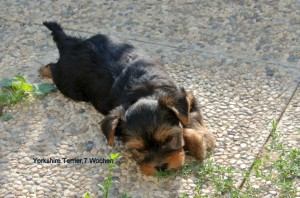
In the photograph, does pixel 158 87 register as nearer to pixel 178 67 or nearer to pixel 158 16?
pixel 178 67

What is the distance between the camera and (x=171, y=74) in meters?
6.58

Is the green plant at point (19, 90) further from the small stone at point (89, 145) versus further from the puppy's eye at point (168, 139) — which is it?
the puppy's eye at point (168, 139)

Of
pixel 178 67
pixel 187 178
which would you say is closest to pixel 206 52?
pixel 178 67

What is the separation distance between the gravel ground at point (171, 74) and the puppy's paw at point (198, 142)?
0.13m

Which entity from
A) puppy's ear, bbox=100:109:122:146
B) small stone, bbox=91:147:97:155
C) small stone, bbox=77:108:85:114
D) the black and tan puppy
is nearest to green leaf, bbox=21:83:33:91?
the black and tan puppy

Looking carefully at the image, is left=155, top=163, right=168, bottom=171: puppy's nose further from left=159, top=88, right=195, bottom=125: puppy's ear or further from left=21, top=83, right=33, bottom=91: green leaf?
left=21, top=83, right=33, bottom=91: green leaf

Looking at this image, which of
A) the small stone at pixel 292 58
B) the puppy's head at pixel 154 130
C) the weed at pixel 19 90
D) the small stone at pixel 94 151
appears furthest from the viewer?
the small stone at pixel 292 58

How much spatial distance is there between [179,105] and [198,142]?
0.42m

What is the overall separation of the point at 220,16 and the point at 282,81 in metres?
1.85

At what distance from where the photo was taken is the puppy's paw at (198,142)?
520 cm

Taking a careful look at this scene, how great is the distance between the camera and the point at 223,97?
6094mm

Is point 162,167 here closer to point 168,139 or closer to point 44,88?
point 168,139

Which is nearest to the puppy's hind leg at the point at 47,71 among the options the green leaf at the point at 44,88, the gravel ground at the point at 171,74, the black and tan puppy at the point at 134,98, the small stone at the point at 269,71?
the black and tan puppy at the point at 134,98

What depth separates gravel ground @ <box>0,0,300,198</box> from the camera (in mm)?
5215
